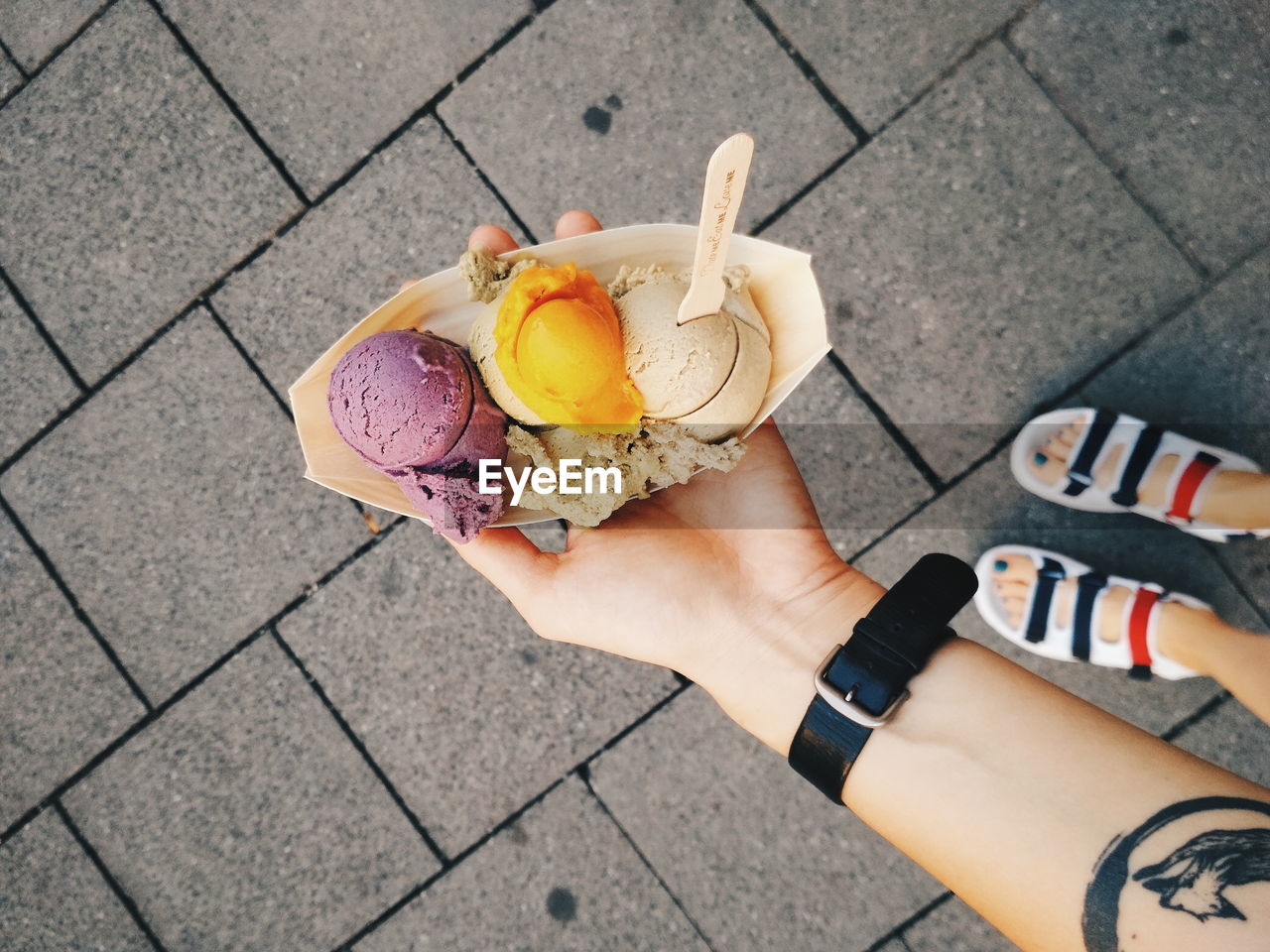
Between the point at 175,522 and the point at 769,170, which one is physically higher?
the point at 175,522

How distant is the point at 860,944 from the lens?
8.07ft

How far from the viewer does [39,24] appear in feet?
8.61

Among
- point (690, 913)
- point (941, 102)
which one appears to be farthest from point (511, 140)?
point (690, 913)

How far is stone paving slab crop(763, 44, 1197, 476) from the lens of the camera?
2473mm

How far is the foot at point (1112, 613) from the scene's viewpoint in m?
2.23

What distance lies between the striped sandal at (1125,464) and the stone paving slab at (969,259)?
4.4 inches

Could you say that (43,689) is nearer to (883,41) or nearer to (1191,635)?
(883,41)

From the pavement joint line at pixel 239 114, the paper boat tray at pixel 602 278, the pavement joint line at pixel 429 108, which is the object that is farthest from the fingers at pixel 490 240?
the pavement joint line at pixel 239 114

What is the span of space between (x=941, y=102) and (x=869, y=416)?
1.00 metres

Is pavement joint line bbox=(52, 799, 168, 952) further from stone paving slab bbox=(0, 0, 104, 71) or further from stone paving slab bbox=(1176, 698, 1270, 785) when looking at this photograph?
stone paving slab bbox=(1176, 698, 1270, 785)

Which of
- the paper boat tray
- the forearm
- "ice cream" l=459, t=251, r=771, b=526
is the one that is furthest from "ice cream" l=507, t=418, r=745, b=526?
the forearm

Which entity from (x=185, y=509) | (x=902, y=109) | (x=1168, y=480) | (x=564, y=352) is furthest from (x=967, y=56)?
(x=185, y=509)

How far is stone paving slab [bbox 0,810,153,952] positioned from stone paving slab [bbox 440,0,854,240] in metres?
2.53

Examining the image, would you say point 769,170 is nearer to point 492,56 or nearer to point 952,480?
point 492,56
